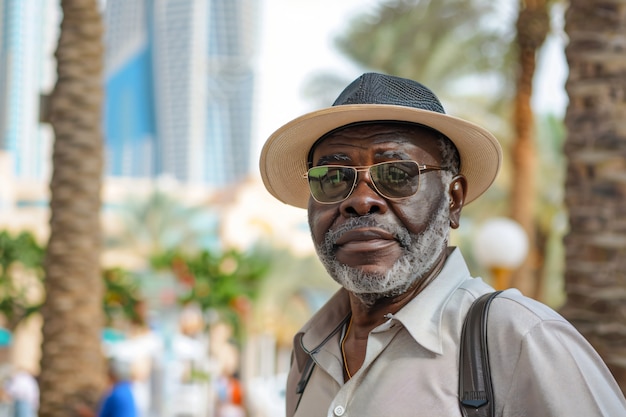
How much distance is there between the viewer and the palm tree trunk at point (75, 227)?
21.0 feet

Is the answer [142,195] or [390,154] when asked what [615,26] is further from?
[142,195]

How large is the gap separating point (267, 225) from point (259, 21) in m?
74.8

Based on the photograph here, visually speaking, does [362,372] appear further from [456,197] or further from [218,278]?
[218,278]

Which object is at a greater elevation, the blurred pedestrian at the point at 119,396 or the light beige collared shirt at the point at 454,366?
the light beige collared shirt at the point at 454,366

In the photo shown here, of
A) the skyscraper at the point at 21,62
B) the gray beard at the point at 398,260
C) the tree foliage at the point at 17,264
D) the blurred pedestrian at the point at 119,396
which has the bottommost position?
the blurred pedestrian at the point at 119,396

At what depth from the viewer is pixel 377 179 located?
1806 millimetres

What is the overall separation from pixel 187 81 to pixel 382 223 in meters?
92.5

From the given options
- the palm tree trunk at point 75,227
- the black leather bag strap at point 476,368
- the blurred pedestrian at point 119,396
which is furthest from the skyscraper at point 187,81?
the black leather bag strap at point 476,368

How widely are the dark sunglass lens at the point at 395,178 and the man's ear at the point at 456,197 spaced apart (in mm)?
186

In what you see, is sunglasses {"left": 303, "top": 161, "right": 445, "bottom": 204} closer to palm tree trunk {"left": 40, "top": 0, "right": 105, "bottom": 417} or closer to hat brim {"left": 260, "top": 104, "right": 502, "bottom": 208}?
hat brim {"left": 260, "top": 104, "right": 502, "bottom": 208}

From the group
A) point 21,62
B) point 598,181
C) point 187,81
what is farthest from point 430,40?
point 187,81

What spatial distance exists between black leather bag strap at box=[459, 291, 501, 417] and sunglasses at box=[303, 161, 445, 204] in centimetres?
35

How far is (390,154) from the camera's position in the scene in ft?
6.01

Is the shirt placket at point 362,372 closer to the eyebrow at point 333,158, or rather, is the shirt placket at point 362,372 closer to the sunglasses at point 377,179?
the sunglasses at point 377,179
